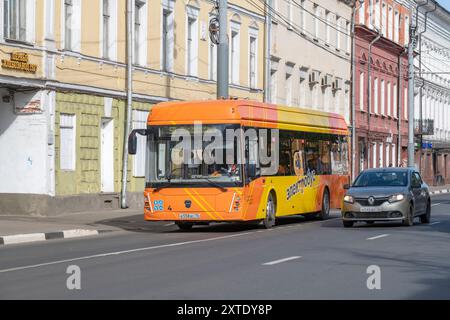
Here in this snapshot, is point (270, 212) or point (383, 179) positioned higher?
point (383, 179)

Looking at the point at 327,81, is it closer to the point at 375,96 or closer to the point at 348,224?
the point at 375,96

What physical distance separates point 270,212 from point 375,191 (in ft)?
8.38

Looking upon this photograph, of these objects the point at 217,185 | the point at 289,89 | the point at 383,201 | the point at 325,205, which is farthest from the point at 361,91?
the point at 217,185

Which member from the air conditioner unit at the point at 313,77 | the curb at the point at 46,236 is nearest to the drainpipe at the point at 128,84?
the curb at the point at 46,236

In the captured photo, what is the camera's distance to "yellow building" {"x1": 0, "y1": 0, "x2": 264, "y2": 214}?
2734 cm

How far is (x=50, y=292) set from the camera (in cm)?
1172

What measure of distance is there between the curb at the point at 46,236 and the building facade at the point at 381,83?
116 feet

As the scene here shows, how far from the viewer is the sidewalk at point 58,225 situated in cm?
2166

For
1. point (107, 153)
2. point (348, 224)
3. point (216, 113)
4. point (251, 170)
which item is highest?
point (216, 113)

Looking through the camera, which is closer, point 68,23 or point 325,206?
point 68,23

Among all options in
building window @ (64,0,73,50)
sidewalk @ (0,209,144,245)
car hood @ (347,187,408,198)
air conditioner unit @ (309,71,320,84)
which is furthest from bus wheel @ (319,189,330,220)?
air conditioner unit @ (309,71,320,84)

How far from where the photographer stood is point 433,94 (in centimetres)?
7919
